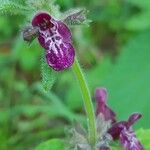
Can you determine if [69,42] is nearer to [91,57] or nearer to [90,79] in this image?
[90,79]

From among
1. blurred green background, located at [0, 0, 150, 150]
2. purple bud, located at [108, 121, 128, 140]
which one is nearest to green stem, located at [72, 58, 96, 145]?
purple bud, located at [108, 121, 128, 140]

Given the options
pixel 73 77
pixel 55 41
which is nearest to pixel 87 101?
pixel 55 41

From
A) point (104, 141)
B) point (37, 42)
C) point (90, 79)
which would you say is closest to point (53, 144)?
point (104, 141)

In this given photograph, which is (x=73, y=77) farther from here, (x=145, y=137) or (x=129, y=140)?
(x=129, y=140)

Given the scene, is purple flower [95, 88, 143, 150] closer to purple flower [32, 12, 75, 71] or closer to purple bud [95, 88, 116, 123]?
purple bud [95, 88, 116, 123]

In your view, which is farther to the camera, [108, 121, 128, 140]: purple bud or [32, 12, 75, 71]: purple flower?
[108, 121, 128, 140]: purple bud

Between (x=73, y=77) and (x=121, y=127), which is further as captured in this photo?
(x=73, y=77)
